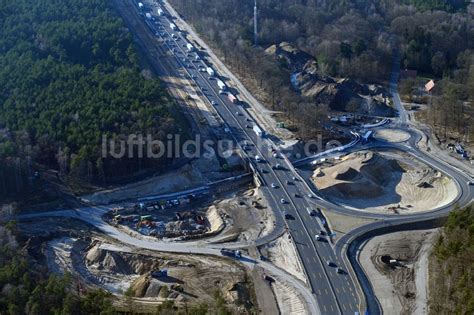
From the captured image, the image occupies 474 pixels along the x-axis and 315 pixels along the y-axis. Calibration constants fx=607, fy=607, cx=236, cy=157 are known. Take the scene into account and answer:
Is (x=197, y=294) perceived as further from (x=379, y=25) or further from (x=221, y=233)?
(x=379, y=25)

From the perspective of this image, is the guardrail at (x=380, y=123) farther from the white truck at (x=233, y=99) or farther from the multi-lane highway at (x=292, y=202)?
the white truck at (x=233, y=99)

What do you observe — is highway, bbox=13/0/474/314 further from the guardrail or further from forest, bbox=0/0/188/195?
forest, bbox=0/0/188/195

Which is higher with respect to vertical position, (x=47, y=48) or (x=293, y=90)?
(x=47, y=48)

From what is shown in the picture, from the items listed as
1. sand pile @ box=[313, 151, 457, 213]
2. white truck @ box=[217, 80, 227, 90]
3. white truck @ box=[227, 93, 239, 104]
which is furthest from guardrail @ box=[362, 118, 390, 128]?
white truck @ box=[217, 80, 227, 90]

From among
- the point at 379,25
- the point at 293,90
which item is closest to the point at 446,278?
the point at 293,90

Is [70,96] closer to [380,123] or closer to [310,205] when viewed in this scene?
[310,205]

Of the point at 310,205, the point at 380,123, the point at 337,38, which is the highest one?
the point at 337,38

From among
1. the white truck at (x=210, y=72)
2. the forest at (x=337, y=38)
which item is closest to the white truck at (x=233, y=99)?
the forest at (x=337, y=38)

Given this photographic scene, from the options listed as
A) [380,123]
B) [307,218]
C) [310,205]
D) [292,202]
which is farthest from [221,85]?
[307,218]
